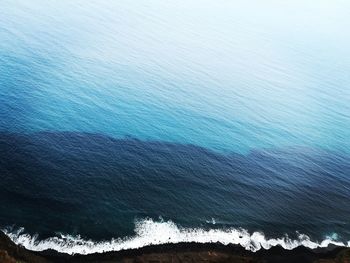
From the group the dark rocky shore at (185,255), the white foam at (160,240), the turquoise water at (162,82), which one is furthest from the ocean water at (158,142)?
the dark rocky shore at (185,255)

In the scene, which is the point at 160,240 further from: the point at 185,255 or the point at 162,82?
A: the point at 162,82

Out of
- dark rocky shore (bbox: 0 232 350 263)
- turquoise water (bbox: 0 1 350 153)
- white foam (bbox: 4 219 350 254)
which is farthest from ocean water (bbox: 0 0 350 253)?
dark rocky shore (bbox: 0 232 350 263)

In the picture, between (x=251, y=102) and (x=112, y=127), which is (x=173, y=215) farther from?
(x=251, y=102)

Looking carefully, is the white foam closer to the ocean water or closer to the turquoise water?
the ocean water

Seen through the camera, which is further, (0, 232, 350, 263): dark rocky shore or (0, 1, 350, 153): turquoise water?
(0, 1, 350, 153): turquoise water

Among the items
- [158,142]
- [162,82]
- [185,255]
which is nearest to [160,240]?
[185,255]

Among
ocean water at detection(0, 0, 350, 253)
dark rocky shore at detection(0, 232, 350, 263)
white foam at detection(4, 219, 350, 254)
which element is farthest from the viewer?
ocean water at detection(0, 0, 350, 253)

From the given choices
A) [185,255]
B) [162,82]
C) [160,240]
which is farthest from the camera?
[162,82]
